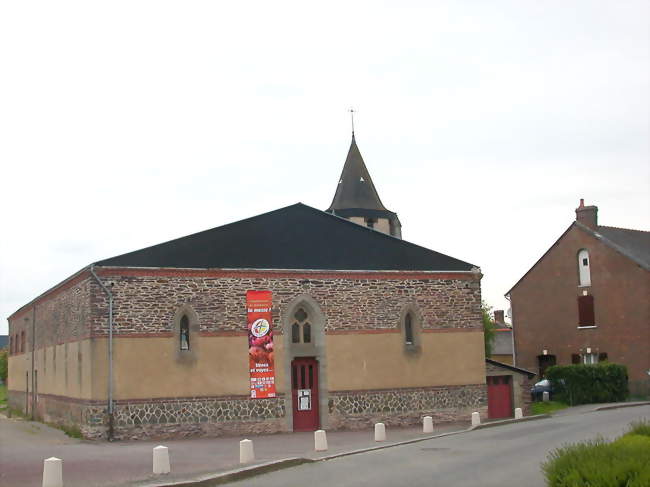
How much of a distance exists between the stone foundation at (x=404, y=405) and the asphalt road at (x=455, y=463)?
3.75 m

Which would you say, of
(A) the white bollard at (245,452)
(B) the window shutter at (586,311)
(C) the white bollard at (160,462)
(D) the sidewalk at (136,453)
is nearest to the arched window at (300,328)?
(D) the sidewalk at (136,453)

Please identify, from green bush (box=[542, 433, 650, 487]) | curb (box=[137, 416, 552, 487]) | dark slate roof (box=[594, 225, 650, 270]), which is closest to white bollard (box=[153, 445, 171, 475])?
curb (box=[137, 416, 552, 487])

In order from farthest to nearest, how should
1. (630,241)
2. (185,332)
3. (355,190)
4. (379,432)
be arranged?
1. (355,190)
2. (630,241)
3. (185,332)
4. (379,432)

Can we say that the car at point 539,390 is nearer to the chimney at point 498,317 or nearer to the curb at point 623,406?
the curb at point 623,406

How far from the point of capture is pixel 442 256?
29094mm

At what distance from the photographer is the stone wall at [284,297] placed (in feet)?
80.7

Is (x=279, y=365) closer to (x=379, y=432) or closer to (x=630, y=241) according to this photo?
(x=379, y=432)

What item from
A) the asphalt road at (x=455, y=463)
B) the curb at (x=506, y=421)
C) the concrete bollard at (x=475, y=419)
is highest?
the asphalt road at (x=455, y=463)

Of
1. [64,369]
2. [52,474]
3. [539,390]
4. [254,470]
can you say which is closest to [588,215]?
[539,390]

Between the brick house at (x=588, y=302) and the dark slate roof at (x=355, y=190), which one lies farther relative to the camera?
the dark slate roof at (x=355, y=190)

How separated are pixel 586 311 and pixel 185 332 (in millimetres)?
23326

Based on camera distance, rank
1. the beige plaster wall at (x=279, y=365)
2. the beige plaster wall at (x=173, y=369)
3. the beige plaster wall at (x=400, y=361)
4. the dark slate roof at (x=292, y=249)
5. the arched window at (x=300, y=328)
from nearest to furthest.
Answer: the beige plaster wall at (x=173, y=369), the beige plaster wall at (x=279, y=365), the dark slate roof at (x=292, y=249), the arched window at (x=300, y=328), the beige plaster wall at (x=400, y=361)

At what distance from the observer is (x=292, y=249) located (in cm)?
2716

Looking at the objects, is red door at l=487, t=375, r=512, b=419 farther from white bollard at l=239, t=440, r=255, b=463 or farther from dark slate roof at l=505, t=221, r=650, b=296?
white bollard at l=239, t=440, r=255, b=463
